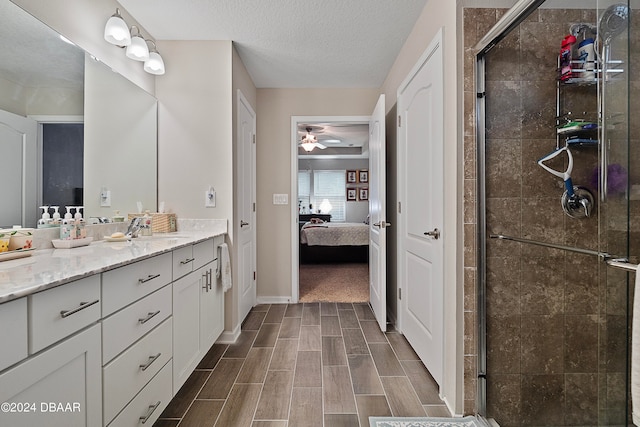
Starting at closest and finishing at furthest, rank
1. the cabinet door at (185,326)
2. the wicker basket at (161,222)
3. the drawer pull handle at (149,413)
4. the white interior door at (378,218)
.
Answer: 1. the drawer pull handle at (149,413)
2. the cabinet door at (185,326)
3. the wicker basket at (161,222)
4. the white interior door at (378,218)

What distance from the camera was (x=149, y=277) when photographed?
→ 1418 mm

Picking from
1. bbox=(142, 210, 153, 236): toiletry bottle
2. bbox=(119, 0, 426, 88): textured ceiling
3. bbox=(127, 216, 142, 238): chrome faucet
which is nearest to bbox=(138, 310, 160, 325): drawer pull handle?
bbox=(127, 216, 142, 238): chrome faucet

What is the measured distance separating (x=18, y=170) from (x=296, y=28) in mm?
1977

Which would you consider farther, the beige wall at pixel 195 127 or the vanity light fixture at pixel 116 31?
the beige wall at pixel 195 127

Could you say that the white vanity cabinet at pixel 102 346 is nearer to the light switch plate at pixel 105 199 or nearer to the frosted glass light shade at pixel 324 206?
the light switch plate at pixel 105 199

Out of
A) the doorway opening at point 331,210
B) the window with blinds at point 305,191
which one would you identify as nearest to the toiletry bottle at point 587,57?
the doorway opening at point 331,210

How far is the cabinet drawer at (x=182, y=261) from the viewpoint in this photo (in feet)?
5.59

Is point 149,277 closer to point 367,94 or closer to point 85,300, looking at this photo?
point 85,300

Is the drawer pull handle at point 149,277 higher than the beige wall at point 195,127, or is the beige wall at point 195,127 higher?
the beige wall at point 195,127

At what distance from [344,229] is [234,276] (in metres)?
3.45

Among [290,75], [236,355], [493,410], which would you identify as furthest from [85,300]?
[290,75]

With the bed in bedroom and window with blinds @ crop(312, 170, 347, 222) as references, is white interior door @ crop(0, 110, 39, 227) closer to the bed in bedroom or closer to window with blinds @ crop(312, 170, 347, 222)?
the bed in bedroom

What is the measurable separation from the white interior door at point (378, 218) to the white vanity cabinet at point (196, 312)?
137cm

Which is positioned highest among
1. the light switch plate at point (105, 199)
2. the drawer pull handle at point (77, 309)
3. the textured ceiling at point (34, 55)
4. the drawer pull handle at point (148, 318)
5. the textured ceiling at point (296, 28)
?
the textured ceiling at point (296, 28)
